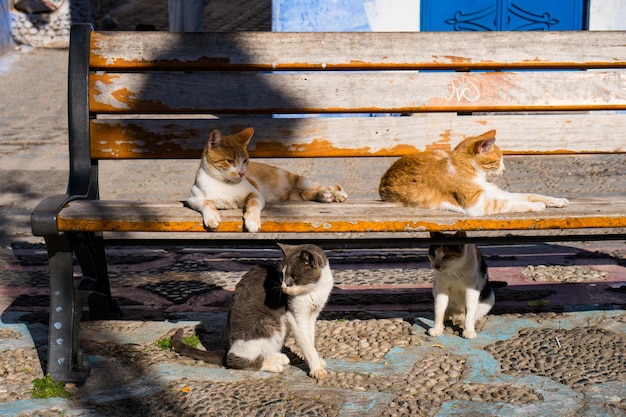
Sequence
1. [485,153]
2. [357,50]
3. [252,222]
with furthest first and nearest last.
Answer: [357,50] < [485,153] < [252,222]

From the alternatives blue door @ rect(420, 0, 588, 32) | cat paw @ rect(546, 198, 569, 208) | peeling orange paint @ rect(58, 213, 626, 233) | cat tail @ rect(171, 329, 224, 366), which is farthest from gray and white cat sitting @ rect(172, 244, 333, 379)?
blue door @ rect(420, 0, 588, 32)

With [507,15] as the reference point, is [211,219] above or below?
below

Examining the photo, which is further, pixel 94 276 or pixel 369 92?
pixel 369 92

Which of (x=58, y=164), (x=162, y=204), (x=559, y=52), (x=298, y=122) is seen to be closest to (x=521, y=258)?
(x=559, y=52)

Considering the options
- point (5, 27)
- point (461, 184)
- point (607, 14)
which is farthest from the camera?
point (5, 27)

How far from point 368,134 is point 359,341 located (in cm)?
101

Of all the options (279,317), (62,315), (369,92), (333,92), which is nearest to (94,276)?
(62,315)

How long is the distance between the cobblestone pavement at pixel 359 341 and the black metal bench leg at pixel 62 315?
3.5 inches

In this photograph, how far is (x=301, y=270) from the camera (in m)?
3.33

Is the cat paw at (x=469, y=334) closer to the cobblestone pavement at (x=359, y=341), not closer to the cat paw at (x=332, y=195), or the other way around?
the cobblestone pavement at (x=359, y=341)

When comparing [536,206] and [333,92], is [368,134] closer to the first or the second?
[333,92]

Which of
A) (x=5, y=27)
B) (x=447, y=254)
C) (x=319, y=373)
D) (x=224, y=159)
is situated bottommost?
(x=319, y=373)

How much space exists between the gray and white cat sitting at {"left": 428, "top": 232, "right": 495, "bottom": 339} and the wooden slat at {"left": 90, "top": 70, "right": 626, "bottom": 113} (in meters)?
0.75

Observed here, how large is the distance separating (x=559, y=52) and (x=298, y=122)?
131cm
